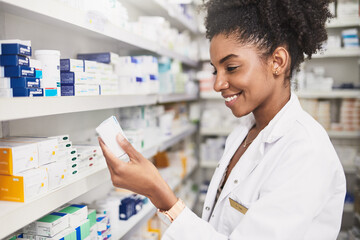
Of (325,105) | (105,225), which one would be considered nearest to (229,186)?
(105,225)

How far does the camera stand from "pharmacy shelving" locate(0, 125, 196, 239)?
1013 mm

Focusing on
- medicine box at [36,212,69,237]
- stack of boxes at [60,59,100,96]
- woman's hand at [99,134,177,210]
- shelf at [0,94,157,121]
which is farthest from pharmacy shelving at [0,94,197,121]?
→ medicine box at [36,212,69,237]

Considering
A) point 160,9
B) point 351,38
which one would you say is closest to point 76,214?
point 160,9

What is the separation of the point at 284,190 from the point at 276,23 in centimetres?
71

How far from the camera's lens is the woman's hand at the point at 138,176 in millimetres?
1170

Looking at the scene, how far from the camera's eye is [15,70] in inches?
44.5

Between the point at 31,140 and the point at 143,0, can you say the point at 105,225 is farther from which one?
the point at 143,0

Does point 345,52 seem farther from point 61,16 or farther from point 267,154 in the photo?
point 61,16

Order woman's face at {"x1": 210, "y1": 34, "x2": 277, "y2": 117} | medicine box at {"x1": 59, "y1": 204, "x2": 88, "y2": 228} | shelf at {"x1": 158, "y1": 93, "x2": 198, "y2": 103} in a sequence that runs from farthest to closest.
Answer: shelf at {"x1": 158, "y1": 93, "x2": 198, "y2": 103} < medicine box at {"x1": 59, "y1": 204, "x2": 88, "y2": 228} < woman's face at {"x1": 210, "y1": 34, "x2": 277, "y2": 117}

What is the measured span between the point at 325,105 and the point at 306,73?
1.68ft

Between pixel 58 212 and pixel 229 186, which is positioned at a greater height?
pixel 229 186

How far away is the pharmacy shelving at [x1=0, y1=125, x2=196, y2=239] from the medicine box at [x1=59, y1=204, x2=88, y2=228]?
0.39ft

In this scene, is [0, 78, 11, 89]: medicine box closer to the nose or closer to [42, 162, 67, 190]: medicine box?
[42, 162, 67, 190]: medicine box

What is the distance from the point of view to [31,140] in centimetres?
131
